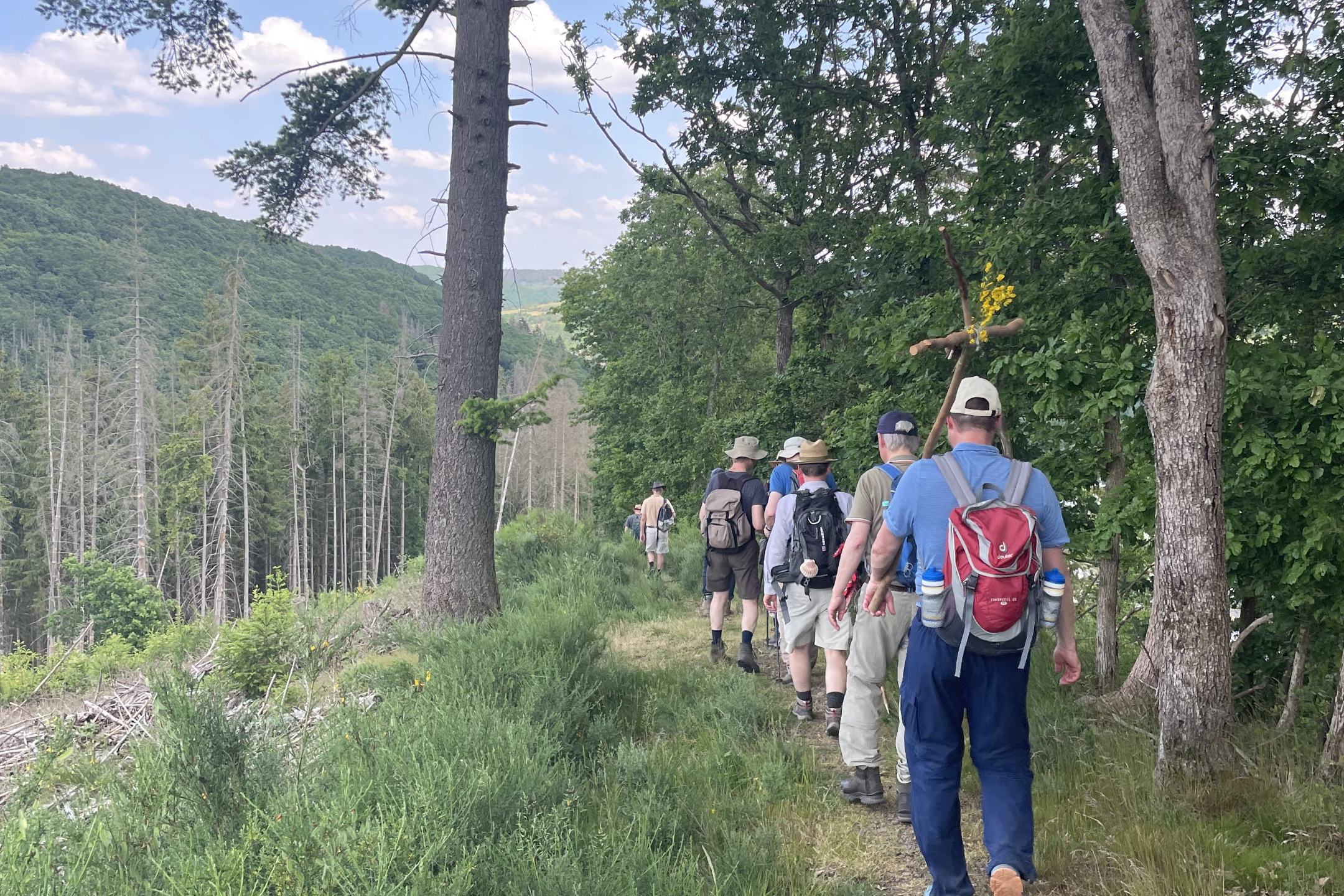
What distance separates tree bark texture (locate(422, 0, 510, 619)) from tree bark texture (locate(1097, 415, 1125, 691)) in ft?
16.7

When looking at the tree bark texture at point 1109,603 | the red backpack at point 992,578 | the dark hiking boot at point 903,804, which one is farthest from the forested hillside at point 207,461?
the red backpack at point 992,578

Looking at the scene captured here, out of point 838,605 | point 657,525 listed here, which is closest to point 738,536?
point 838,605

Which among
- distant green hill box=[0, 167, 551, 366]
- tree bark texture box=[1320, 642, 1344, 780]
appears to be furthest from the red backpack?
distant green hill box=[0, 167, 551, 366]

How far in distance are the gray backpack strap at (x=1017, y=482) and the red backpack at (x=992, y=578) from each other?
47 millimetres

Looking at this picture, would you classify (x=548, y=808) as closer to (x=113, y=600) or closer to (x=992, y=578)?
(x=992, y=578)

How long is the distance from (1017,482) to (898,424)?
131 centimetres

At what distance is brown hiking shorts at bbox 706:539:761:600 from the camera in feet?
22.9

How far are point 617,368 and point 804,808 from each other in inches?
765

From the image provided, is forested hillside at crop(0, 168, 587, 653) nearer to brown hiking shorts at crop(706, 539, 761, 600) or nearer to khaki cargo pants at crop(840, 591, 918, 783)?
brown hiking shorts at crop(706, 539, 761, 600)

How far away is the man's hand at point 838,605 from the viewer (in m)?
4.10

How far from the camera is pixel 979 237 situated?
5.76 m

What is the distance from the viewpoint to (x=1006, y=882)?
274 cm

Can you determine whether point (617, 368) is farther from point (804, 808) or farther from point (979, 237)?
point (804, 808)


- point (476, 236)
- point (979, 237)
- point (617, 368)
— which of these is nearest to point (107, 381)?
point (617, 368)
